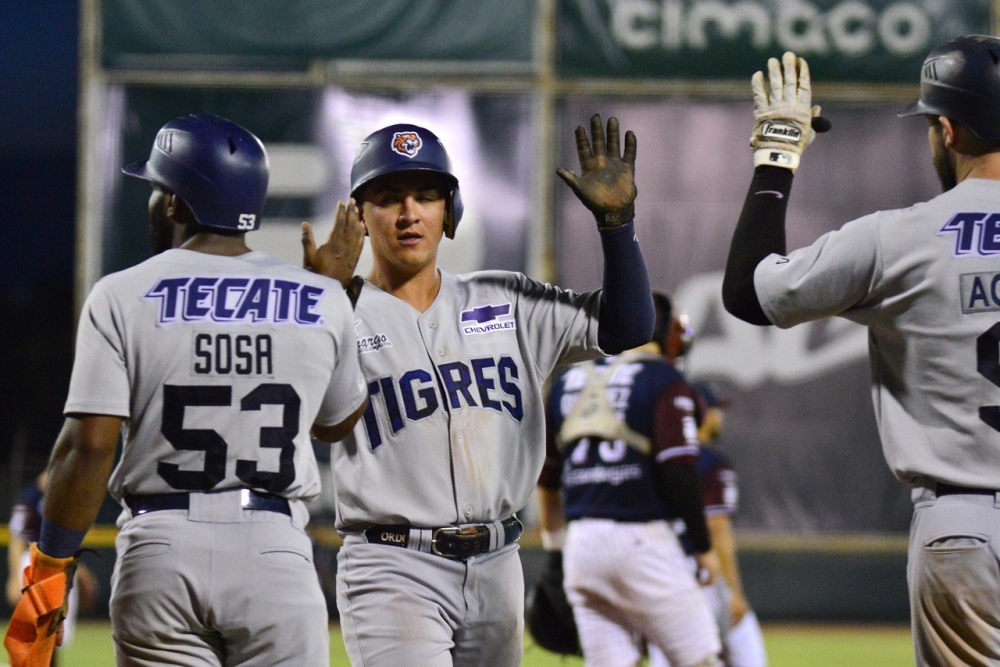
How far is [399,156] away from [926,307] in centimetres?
159

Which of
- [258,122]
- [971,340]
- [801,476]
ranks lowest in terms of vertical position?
[801,476]

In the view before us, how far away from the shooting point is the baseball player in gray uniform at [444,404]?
3.79 m

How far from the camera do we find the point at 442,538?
150 inches

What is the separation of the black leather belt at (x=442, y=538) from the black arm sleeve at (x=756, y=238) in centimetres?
99

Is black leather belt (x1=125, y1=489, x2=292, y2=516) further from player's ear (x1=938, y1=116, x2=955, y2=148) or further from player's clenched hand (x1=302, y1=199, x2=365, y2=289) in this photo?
player's ear (x1=938, y1=116, x2=955, y2=148)

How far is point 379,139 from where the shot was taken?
4055mm

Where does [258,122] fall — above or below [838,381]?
above

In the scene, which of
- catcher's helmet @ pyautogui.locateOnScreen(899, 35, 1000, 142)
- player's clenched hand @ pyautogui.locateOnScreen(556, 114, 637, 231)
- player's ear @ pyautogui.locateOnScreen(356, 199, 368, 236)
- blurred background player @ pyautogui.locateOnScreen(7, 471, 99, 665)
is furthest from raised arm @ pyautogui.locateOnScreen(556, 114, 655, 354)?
blurred background player @ pyautogui.locateOnScreen(7, 471, 99, 665)

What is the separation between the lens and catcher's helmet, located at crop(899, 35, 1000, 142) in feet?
11.2

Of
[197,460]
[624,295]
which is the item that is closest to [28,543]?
[197,460]

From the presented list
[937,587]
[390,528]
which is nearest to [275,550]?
[390,528]

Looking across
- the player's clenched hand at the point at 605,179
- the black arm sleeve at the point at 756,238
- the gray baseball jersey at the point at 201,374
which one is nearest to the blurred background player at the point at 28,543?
the gray baseball jersey at the point at 201,374

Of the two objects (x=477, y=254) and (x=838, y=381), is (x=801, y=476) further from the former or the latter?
(x=477, y=254)

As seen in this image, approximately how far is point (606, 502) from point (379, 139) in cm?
263
